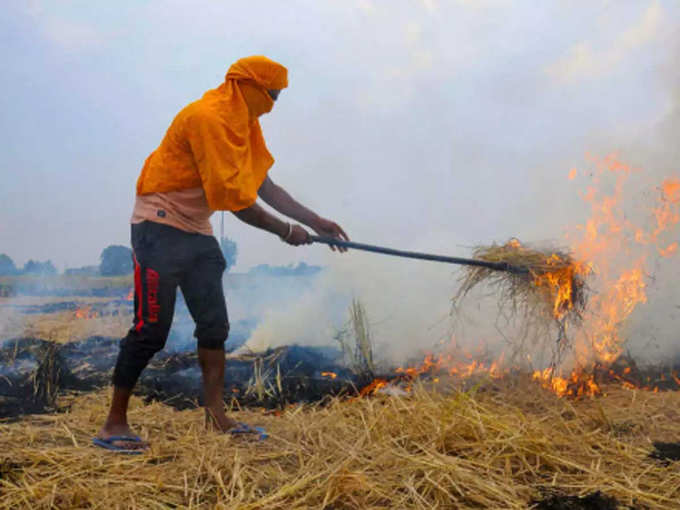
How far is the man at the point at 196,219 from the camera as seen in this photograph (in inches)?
116

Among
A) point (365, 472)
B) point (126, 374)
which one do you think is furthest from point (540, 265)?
point (126, 374)

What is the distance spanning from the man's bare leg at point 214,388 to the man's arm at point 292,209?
1047 millimetres

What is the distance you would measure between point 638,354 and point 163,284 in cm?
464

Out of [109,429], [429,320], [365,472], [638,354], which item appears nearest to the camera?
[365,472]

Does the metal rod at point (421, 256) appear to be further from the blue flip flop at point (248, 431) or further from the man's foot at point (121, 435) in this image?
the man's foot at point (121, 435)

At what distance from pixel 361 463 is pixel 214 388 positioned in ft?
3.63

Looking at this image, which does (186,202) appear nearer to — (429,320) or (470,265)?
(470,265)

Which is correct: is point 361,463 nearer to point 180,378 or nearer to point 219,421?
point 219,421

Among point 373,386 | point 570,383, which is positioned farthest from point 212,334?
point 570,383

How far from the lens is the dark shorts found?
9.80 feet

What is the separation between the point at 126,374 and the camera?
302 cm

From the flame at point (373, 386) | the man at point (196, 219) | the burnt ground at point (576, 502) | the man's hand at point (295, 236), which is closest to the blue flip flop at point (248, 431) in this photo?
the man at point (196, 219)

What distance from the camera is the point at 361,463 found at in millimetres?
2477

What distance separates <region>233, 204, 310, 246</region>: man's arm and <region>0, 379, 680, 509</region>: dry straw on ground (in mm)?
1101
